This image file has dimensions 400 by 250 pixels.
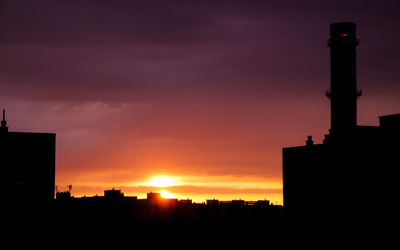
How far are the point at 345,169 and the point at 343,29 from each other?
23565 millimetres

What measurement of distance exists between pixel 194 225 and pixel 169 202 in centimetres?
2605

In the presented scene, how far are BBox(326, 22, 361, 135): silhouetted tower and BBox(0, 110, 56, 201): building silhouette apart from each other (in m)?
35.1

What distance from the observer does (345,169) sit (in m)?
74.8

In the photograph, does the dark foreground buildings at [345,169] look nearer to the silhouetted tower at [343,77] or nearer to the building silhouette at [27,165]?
the silhouetted tower at [343,77]

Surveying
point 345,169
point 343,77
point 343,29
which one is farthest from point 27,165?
point 343,29

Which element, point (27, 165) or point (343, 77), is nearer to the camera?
point (27, 165)

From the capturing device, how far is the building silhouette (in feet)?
232

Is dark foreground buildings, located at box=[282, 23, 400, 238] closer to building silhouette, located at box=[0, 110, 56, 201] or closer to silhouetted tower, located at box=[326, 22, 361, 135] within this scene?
silhouetted tower, located at box=[326, 22, 361, 135]

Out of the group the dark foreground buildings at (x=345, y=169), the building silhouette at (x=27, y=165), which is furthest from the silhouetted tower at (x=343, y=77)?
the building silhouette at (x=27, y=165)

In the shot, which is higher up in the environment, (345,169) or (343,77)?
(343,77)

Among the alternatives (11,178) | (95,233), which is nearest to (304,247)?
(95,233)

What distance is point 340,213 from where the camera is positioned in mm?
72250

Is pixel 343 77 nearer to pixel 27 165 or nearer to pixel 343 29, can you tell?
pixel 343 29

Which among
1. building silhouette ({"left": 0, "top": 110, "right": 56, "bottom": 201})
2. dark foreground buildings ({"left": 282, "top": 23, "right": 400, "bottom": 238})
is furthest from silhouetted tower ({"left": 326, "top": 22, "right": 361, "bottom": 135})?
building silhouette ({"left": 0, "top": 110, "right": 56, "bottom": 201})
